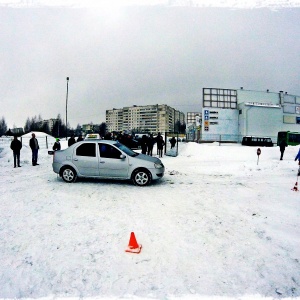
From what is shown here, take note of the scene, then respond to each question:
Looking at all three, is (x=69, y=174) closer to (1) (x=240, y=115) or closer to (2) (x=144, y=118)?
(1) (x=240, y=115)

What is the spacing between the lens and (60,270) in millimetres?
3107

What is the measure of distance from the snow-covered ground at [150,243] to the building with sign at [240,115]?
127 ft

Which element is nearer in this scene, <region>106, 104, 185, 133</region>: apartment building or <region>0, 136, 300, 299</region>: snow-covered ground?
<region>0, 136, 300, 299</region>: snow-covered ground

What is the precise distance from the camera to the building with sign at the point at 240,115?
1825 inches

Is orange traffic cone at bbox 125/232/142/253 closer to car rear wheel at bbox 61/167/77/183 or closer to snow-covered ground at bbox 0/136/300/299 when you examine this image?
snow-covered ground at bbox 0/136/300/299

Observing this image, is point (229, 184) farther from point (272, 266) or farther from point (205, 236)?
point (272, 266)

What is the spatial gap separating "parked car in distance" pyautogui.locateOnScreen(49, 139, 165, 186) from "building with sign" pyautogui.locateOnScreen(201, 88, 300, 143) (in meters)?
37.0

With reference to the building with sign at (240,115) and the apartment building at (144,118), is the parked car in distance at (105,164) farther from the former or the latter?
the apartment building at (144,118)

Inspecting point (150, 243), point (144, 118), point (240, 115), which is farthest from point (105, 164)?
point (144, 118)

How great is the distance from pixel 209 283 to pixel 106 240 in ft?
6.08

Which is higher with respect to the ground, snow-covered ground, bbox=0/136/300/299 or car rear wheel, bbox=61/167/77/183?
car rear wheel, bbox=61/167/77/183

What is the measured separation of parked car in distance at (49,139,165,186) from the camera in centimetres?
805

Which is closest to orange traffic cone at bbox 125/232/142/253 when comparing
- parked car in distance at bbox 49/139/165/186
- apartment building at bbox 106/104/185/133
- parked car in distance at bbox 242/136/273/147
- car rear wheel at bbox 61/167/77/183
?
parked car in distance at bbox 49/139/165/186

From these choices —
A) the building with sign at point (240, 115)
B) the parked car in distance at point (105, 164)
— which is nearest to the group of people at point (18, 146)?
the parked car in distance at point (105, 164)
